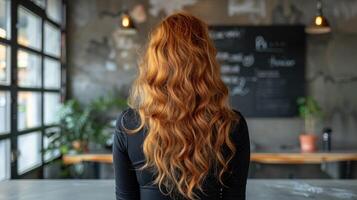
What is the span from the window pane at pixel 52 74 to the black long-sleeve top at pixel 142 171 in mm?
2803

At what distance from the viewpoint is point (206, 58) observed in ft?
3.29

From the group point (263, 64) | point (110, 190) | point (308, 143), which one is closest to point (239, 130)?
point (110, 190)

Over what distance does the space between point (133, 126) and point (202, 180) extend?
0.71 ft

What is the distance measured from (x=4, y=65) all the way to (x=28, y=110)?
632mm

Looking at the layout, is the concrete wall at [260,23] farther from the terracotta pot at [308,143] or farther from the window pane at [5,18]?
the window pane at [5,18]

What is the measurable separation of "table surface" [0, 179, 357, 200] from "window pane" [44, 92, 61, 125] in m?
1.99

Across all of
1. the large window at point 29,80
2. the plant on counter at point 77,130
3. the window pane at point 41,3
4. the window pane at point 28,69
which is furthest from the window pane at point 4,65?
the plant on counter at point 77,130

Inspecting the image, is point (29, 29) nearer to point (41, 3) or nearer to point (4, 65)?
point (41, 3)

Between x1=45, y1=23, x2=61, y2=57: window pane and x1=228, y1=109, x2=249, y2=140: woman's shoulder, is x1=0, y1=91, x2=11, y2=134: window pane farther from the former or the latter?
x1=228, y1=109, x2=249, y2=140: woman's shoulder

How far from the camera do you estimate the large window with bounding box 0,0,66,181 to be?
2.67 meters

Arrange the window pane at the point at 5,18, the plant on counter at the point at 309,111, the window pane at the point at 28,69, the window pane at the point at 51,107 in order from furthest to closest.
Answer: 1. the plant on counter at the point at 309,111
2. the window pane at the point at 51,107
3. the window pane at the point at 28,69
4. the window pane at the point at 5,18

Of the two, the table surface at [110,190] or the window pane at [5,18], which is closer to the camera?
the table surface at [110,190]

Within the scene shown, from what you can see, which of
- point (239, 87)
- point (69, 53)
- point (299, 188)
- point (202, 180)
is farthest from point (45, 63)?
point (202, 180)

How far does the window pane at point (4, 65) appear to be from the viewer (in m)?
2.57
